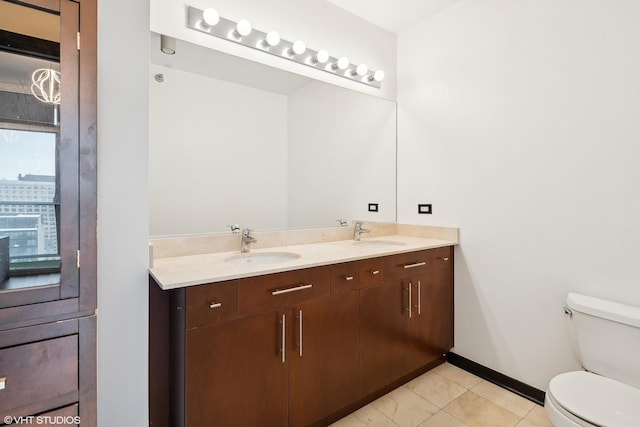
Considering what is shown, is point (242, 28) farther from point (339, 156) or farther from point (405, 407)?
point (405, 407)

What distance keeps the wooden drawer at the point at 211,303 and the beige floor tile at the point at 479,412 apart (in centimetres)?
139

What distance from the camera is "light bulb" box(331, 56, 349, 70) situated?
7.23 ft

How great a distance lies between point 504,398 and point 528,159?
4.65ft

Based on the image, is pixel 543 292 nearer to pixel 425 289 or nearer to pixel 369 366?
pixel 425 289

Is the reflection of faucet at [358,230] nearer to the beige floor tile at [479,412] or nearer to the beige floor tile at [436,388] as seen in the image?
the beige floor tile at [436,388]

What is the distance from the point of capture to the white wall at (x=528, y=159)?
5.07ft

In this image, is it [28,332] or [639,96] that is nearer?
[28,332]

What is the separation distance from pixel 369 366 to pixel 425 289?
2.05ft

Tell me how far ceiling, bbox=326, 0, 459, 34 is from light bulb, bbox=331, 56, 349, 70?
38 centimetres

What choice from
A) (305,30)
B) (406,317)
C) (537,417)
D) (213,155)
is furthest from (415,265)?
(305,30)

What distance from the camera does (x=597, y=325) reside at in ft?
4.84

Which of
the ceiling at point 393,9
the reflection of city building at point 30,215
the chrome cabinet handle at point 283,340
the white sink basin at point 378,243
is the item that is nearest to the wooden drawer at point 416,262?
the white sink basin at point 378,243

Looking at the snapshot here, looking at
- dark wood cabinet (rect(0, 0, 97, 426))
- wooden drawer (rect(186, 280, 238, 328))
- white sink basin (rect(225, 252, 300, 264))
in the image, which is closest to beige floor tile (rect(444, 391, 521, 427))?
white sink basin (rect(225, 252, 300, 264))

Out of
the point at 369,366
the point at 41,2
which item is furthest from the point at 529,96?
the point at 41,2
